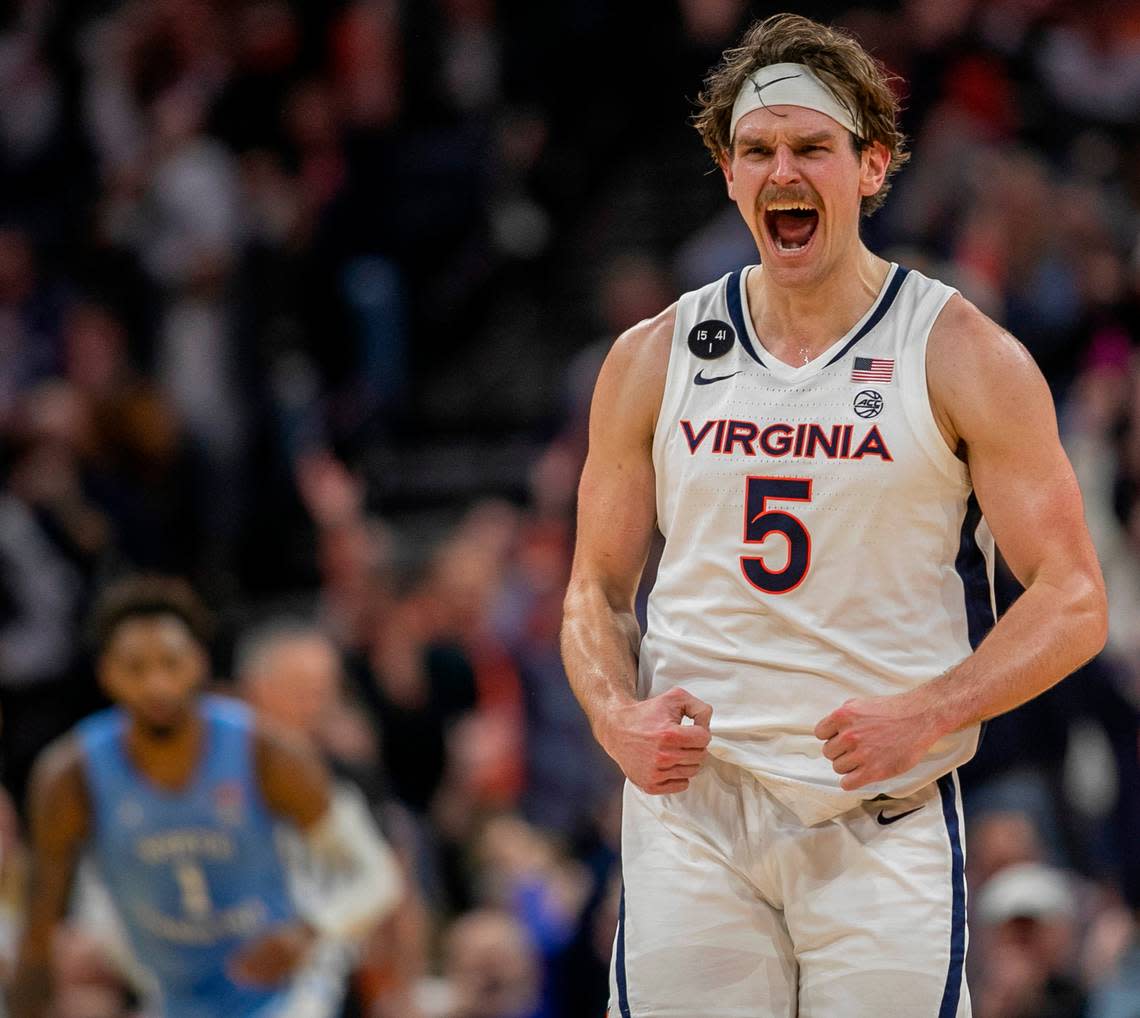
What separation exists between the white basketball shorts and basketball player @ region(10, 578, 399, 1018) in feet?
10.4

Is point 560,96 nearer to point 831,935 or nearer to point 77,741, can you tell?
point 77,741

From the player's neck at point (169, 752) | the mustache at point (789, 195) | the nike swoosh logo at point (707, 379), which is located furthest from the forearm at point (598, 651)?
the player's neck at point (169, 752)

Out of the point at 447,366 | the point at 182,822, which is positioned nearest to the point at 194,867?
the point at 182,822

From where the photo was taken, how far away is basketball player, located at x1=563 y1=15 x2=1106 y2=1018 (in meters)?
4.17

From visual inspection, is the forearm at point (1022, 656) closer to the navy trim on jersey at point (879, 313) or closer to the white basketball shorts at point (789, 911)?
the white basketball shorts at point (789, 911)

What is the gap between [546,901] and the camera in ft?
32.1

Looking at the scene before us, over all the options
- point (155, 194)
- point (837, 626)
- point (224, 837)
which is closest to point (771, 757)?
point (837, 626)

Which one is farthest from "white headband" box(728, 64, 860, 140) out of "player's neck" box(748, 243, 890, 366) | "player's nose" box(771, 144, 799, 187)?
"player's neck" box(748, 243, 890, 366)

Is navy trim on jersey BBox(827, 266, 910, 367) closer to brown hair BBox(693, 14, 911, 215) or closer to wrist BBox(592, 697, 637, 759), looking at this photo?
brown hair BBox(693, 14, 911, 215)

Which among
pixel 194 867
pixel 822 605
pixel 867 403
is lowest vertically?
pixel 194 867

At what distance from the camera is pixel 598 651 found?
14.8 feet

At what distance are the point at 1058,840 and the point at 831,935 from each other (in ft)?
18.2

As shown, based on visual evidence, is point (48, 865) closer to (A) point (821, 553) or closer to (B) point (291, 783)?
(B) point (291, 783)

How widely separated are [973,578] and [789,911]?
788 mm
